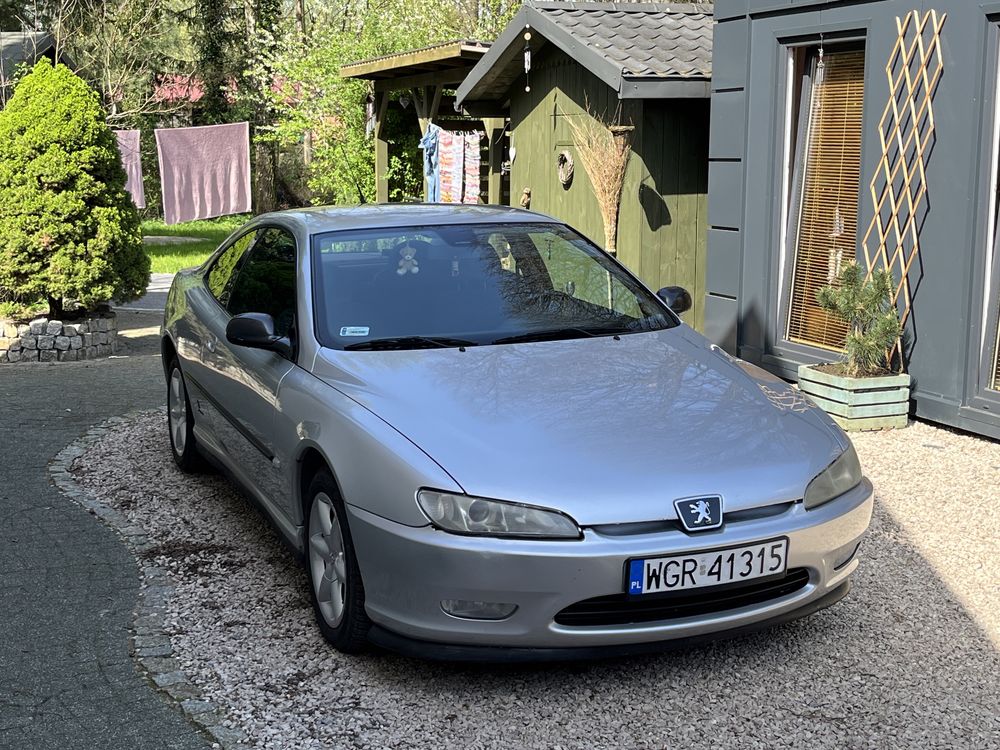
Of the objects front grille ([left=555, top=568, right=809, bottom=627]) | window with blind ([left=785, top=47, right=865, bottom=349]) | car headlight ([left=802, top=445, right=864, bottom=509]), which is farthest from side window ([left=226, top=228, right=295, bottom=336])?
window with blind ([left=785, top=47, right=865, bottom=349])

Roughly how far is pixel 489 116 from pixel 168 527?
10391 millimetres

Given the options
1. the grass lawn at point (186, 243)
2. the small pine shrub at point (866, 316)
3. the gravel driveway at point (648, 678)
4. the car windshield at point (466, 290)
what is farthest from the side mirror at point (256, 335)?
the grass lawn at point (186, 243)

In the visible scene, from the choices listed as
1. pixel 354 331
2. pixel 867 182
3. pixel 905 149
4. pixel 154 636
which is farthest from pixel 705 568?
pixel 867 182

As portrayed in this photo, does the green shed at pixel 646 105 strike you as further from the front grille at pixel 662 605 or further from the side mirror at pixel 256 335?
the front grille at pixel 662 605

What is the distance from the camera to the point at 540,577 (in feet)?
11.8

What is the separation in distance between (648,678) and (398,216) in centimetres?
246

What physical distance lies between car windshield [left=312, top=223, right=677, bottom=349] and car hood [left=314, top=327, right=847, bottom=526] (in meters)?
0.15

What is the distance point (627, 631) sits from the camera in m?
3.72

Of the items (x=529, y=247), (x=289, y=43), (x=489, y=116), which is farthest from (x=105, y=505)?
(x=289, y=43)

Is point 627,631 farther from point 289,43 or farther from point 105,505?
point 289,43

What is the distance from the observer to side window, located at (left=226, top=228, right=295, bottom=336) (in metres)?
5.12

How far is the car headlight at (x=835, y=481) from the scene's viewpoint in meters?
3.96

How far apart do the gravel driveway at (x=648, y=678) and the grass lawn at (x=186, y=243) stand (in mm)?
12608

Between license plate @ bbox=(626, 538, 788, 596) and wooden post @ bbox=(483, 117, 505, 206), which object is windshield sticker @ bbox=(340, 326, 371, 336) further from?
wooden post @ bbox=(483, 117, 505, 206)
